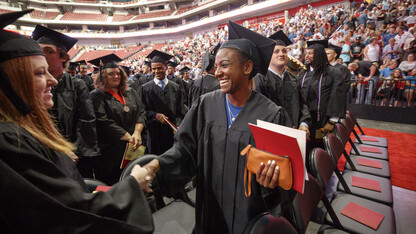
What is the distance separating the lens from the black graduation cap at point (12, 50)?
786 mm

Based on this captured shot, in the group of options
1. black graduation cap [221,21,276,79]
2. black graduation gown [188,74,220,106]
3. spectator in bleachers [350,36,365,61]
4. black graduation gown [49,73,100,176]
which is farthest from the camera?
spectator in bleachers [350,36,365,61]

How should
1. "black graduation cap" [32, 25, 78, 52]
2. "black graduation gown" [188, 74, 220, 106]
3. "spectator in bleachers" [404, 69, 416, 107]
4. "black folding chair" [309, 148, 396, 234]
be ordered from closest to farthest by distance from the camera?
"black folding chair" [309, 148, 396, 234]
"black graduation cap" [32, 25, 78, 52]
"black graduation gown" [188, 74, 220, 106]
"spectator in bleachers" [404, 69, 416, 107]

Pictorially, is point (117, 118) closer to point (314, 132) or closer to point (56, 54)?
point (56, 54)

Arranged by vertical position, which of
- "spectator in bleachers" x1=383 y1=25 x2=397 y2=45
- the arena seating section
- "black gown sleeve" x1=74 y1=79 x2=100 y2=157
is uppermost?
the arena seating section

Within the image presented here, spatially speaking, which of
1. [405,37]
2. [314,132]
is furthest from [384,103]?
[314,132]

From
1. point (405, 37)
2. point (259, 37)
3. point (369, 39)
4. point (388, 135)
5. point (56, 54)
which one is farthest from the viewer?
point (369, 39)

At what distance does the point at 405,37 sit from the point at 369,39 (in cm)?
122

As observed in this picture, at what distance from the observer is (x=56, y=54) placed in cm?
215

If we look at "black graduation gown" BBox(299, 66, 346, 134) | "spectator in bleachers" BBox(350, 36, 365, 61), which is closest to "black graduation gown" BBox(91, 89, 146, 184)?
"black graduation gown" BBox(299, 66, 346, 134)

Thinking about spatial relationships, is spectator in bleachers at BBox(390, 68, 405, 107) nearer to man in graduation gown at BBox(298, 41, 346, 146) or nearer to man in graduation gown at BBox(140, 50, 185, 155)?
man in graduation gown at BBox(298, 41, 346, 146)

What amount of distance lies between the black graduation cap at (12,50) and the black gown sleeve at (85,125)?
178cm

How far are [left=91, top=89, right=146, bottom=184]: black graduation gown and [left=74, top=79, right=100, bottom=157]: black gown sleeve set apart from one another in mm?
158

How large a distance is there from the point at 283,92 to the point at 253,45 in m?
1.38

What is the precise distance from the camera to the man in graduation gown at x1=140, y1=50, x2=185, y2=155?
12.7 ft
